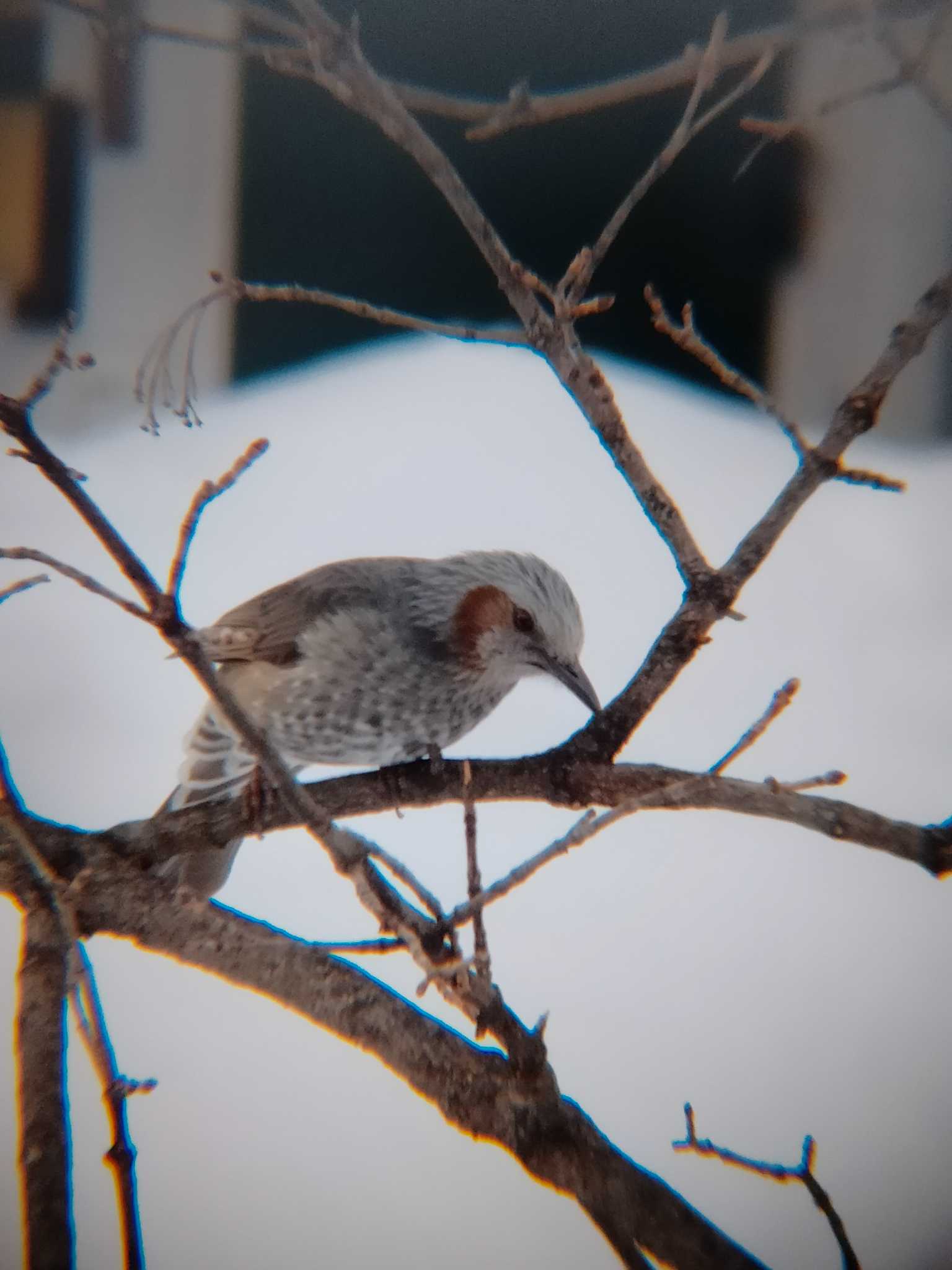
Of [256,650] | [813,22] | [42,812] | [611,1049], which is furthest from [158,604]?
[813,22]

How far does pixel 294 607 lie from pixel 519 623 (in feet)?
1.04

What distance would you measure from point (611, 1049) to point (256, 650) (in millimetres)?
738

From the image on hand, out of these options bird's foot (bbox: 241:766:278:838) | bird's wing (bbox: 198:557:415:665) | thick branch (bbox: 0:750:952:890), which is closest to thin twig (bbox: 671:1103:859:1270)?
thick branch (bbox: 0:750:952:890)

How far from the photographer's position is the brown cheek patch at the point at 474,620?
1406 millimetres

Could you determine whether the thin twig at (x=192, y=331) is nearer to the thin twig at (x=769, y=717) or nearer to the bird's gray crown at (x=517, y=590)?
the bird's gray crown at (x=517, y=590)

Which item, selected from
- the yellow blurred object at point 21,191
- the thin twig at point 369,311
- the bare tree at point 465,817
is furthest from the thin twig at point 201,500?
the yellow blurred object at point 21,191

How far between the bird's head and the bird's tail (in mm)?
360

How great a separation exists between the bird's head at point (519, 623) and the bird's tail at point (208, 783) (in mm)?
360

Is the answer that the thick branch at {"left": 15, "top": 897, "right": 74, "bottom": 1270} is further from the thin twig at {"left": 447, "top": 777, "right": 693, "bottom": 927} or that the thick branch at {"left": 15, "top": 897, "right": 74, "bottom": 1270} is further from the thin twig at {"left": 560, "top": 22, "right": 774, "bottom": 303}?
the thin twig at {"left": 560, "top": 22, "right": 774, "bottom": 303}

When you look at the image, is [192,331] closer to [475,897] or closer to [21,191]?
[21,191]

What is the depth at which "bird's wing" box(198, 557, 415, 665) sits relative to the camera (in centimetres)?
143

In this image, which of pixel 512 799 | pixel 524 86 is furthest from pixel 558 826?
pixel 524 86

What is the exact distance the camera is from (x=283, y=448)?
1.45m

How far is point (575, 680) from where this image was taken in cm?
135
